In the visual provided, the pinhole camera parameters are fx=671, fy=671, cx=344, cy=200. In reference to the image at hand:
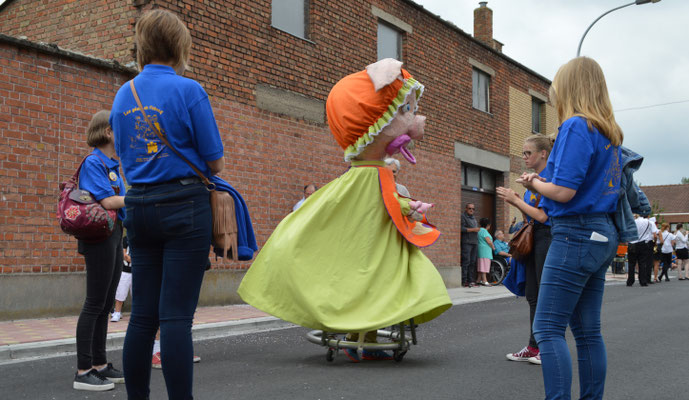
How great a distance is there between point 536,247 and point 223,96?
633 cm

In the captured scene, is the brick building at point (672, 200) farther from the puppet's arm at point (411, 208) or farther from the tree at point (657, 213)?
the puppet's arm at point (411, 208)

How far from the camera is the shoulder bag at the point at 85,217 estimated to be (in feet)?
14.1

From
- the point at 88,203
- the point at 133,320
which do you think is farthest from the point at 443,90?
the point at 133,320

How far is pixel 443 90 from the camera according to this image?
1627cm

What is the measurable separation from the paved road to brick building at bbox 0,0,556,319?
2.78m

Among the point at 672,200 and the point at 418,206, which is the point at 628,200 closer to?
the point at 418,206

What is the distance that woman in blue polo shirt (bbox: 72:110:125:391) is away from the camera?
14.6ft

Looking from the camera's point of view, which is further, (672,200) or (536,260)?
(672,200)

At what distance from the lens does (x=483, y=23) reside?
20.5 m

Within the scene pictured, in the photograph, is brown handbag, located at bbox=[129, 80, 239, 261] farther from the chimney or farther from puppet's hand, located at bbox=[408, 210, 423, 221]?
the chimney

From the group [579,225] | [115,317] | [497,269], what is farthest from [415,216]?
[497,269]

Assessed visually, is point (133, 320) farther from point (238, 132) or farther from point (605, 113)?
point (238, 132)

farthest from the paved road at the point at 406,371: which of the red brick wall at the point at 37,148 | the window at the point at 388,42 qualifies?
the window at the point at 388,42

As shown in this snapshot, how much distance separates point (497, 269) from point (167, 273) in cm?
1500
